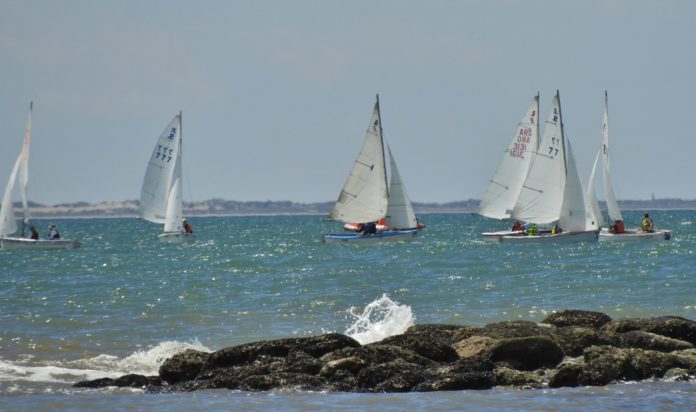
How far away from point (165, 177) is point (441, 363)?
57.5 meters

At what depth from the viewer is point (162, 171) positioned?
2921 inches

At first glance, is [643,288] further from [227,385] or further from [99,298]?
[227,385]

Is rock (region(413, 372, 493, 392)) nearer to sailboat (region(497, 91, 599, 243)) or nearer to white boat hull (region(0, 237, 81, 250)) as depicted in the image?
sailboat (region(497, 91, 599, 243))

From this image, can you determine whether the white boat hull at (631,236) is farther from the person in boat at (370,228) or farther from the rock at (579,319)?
the rock at (579,319)

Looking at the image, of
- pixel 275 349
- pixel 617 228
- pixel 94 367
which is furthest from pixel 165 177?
pixel 275 349

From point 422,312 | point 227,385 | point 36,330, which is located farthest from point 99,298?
point 227,385

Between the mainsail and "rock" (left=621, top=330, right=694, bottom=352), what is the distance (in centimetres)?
5570

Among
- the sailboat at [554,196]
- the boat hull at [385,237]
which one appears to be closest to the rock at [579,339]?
the sailboat at [554,196]

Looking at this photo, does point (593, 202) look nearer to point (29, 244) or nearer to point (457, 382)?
point (29, 244)

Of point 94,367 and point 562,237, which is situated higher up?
point 562,237

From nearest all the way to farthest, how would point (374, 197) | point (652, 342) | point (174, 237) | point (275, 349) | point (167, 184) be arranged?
point (275, 349), point (652, 342), point (374, 197), point (167, 184), point (174, 237)

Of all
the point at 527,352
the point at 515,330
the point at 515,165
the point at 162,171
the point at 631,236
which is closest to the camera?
the point at 527,352

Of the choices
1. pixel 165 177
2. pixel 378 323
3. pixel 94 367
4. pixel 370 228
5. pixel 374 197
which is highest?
pixel 165 177

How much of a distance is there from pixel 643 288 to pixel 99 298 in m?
14.6
